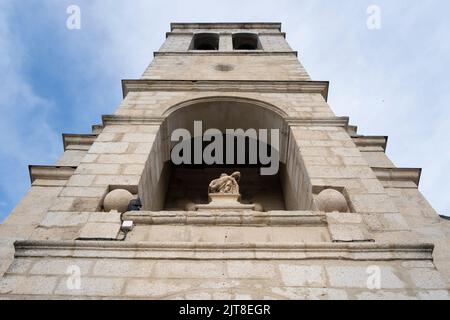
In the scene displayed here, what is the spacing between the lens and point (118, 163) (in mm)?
6539

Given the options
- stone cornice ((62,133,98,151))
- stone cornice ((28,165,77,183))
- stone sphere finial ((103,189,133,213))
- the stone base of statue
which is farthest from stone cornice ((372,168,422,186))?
stone cornice ((62,133,98,151))

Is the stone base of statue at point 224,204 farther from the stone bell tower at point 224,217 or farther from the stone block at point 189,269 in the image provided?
the stone block at point 189,269

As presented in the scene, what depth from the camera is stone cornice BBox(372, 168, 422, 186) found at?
23.8 ft

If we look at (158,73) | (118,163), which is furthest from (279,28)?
(118,163)

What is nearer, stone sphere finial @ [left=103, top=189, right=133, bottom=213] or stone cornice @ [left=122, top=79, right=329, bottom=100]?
stone sphere finial @ [left=103, top=189, right=133, bottom=213]

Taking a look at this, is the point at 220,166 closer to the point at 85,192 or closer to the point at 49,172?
the point at 49,172

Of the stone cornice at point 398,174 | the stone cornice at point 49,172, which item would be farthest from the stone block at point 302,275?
the stone cornice at point 49,172

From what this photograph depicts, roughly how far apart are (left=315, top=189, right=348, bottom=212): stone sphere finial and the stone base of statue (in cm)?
123

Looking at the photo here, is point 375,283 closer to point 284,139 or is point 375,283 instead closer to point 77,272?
point 77,272

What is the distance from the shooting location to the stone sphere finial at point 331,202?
554cm

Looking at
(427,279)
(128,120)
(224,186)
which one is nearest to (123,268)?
(224,186)

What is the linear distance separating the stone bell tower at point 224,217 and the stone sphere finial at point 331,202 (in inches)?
1.1

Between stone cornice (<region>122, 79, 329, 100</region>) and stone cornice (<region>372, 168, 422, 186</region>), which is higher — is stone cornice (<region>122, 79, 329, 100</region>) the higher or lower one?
the higher one

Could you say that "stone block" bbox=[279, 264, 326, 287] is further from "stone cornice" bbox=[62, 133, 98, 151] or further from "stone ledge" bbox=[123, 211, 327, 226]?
"stone cornice" bbox=[62, 133, 98, 151]
